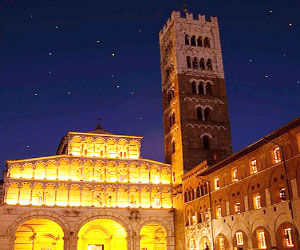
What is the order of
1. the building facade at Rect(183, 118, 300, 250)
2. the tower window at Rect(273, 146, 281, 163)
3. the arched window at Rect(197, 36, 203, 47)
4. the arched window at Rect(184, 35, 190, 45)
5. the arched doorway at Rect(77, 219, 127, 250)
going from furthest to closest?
the arched window at Rect(197, 36, 203, 47), the arched window at Rect(184, 35, 190, 45), the arched doorway at Rect(77, 219, 127, 250), the tower window at Rect(273, 146, 281, 163), the building facade at Rect(183, 118, 300, 250)

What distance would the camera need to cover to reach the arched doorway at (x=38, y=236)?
52625 millimetres

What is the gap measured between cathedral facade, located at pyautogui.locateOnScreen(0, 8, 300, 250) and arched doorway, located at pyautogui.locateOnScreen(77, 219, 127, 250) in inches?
5.9

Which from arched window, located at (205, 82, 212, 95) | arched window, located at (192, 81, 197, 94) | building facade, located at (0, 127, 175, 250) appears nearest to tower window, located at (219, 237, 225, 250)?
building facade, located at (0, 127, 175, 250)

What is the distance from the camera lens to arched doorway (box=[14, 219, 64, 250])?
52.6 metres

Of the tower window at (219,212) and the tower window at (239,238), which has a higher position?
the tower window at (219,212)

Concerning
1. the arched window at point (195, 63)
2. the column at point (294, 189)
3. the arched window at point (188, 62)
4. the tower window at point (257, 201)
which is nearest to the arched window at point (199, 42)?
the arched window at point (195, 63)

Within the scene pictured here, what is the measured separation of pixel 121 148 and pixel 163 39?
925 inches

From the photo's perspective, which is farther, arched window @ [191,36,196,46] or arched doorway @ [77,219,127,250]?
arched window @ [191,36,196,46]

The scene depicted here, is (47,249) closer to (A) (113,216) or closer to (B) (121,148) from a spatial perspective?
(A) (113,216)

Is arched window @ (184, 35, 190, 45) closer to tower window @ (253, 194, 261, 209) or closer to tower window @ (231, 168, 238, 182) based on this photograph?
tower window @ (231, 168, 238, 182)

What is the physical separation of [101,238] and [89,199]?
968cm

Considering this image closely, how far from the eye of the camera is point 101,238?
57.2 metres

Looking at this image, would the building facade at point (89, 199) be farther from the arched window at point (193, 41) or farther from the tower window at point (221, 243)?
the arched window at point (193, 41)

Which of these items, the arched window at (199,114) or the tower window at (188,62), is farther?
the tower window at (188,62)
